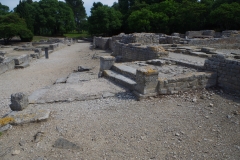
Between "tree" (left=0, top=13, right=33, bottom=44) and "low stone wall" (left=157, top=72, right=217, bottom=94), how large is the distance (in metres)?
35.0

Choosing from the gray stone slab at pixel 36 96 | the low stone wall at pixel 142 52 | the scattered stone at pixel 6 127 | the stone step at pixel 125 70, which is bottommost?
the scattered stone at pixel 6 127

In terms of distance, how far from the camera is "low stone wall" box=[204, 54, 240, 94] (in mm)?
7352

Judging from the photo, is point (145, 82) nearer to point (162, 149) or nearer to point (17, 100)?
point (162, 149)

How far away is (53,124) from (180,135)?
124 inches

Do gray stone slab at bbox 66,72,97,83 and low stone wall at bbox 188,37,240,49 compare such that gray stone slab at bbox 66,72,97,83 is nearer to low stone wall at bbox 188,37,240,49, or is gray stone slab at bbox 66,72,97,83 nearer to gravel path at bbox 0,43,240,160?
gravel path at bbox 0,43,240,160

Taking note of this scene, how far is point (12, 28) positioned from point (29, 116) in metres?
34.8

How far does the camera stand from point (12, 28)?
117 feet

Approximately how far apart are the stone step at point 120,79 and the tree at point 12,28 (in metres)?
31.8

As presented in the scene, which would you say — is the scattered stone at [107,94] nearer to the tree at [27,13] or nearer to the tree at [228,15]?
the tree at [228,15]

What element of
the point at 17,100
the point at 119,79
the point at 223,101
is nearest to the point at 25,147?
the point at 17,100

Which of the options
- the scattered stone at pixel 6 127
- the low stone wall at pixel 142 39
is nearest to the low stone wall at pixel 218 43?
the low stone wall at pixel 142 39

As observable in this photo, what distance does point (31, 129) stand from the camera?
5.41m

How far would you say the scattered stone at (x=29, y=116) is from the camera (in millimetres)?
5624

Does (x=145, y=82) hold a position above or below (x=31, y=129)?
above
